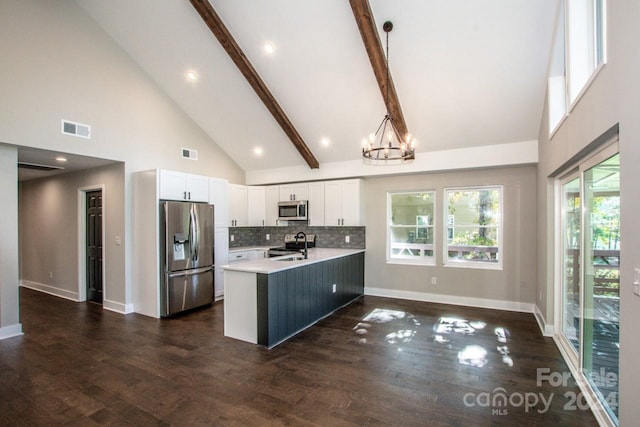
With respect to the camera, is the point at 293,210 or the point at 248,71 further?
the point at 293,210

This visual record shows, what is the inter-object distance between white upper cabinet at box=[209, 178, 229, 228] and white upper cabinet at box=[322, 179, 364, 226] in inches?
75.5

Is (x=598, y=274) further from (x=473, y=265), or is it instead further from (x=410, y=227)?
(x=410, y=227)

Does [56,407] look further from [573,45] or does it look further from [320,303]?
[573,45]

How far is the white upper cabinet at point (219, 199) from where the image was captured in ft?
18.5

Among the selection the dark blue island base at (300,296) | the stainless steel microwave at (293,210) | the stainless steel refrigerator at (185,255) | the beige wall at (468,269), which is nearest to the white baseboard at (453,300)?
the beige wall at (468,269)

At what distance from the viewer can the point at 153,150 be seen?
5.32 metres

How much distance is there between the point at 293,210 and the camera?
655 cm

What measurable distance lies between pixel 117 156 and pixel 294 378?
4229 millimetres

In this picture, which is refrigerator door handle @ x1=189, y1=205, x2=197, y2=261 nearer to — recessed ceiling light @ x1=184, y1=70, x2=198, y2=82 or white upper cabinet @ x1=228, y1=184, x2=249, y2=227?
white upper cabinet @ x1=228, y1=184, x2=249, y2=227

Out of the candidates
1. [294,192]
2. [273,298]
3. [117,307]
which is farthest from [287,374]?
[294,192]

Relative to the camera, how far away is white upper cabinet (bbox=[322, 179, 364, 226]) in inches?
234

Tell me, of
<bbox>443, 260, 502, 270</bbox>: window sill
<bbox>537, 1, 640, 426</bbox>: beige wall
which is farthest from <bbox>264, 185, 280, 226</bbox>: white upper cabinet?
<bbox>537, 1, 640, 426</bbox>: beige wall

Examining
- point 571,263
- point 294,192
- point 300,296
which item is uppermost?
point 294,192

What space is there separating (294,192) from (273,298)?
3.33m
